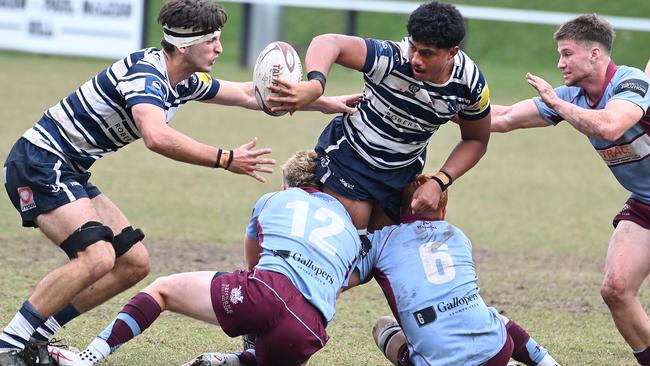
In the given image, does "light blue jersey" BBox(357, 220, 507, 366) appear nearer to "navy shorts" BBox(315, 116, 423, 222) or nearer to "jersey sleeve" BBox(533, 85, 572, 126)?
"navy shorts" BBox(315, 116, 423, 222)

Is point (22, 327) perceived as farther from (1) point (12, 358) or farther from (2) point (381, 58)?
(2) point (381, 58)

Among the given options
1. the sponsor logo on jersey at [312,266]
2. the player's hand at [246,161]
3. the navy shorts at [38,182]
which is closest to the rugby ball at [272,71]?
the player's hand at [246,161]

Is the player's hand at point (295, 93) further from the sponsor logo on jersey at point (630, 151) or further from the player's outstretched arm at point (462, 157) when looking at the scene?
the sponsor logo on jersey at point (630, 151)

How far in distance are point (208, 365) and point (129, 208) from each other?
16.7ft

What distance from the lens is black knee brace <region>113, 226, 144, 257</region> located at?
18.3 feet

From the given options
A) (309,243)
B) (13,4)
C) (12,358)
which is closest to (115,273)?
(12,358)

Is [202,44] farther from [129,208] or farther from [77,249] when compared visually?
[129,208]

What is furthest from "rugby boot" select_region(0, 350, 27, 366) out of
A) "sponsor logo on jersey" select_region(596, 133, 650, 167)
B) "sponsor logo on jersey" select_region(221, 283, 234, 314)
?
"sponsor logo on jersey" select_region(596, 133, 650, 167)

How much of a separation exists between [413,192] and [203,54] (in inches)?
54.5

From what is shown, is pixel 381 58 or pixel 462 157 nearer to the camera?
pixel 381 58

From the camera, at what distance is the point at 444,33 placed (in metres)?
5.27

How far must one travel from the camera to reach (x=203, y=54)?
5617 mm

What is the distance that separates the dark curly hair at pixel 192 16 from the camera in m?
5.56

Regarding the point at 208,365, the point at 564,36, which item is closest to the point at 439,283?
the point at 208,365
